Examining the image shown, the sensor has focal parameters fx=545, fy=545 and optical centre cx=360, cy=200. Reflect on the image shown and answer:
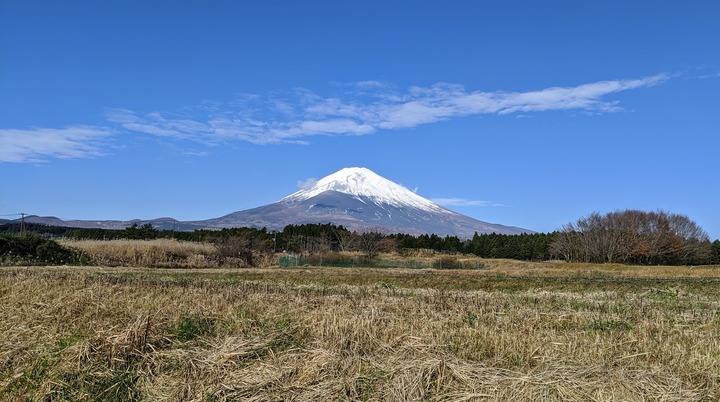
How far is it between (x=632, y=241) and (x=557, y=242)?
11557mm

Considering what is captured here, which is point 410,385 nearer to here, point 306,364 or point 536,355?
point 306,364

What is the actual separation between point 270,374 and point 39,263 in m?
36.8

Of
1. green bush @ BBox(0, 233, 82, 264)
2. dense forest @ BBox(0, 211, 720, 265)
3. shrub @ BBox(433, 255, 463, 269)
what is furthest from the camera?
dense forest @ BBox(0, 211, 720, 265)

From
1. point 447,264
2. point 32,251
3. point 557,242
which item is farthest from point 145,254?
point 557,242

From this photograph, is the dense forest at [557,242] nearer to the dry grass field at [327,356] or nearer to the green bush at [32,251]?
the green bush at [32,251]

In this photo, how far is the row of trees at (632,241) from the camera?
289 ft

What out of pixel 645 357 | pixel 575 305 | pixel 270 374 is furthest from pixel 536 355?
pixel 575 305

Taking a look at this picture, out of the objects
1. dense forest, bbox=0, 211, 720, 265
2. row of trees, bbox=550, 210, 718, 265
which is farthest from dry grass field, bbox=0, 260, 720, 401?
row of trees, bbox=550, 210, 718, 265

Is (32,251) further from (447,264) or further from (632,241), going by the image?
(632,241)

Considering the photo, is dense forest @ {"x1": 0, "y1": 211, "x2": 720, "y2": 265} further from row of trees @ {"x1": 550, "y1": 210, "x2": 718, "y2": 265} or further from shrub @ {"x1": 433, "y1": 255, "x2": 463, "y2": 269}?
shrub @ {"x1": 433, "y1": 255, "x2": 463, "y2": 269}

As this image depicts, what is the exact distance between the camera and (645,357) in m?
7.12

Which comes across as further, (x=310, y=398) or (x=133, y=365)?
(x=133, y=365)

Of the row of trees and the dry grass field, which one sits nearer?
the dry grass field

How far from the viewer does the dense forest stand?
3295 inches
